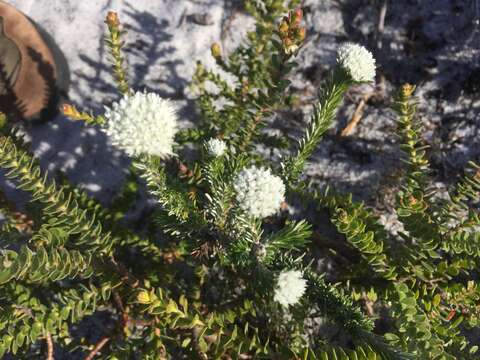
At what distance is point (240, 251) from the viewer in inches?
62.0

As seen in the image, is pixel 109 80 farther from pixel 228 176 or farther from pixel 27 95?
pixel 228 176

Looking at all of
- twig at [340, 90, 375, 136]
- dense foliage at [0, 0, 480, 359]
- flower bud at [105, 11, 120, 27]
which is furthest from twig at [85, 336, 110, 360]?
twig at [340, 90, 375, 136]

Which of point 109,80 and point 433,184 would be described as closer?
point 433,184

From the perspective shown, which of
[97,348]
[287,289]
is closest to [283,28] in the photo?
[287,289]

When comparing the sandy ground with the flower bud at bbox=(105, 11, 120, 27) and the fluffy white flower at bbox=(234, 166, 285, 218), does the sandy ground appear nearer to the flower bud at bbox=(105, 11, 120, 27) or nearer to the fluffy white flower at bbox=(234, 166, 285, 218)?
the flower bud at bbox=(105, 11, 120, 27)

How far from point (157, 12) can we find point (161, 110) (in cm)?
201

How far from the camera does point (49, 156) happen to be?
281 centimetres

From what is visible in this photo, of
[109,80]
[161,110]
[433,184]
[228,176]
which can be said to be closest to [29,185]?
[161,110]

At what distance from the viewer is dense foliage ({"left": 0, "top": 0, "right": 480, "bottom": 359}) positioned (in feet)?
4.76

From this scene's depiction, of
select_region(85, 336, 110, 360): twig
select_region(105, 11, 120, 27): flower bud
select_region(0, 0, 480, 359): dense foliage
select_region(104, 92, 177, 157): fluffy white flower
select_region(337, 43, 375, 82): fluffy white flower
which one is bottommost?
select_region(85, 336, 110, 360): twig

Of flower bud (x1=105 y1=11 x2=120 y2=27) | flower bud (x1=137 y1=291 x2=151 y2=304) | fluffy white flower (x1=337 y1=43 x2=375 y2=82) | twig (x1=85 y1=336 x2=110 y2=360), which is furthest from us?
twig (x1=85 y1=336 x2=110 y2=360)

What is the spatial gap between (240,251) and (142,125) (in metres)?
0.61

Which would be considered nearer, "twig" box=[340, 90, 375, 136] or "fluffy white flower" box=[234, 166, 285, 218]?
"fluffy white flower" box=[234, 166, 285, 218]

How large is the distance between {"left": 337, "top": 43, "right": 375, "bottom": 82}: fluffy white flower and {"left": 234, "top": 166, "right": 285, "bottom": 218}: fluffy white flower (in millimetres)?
548
